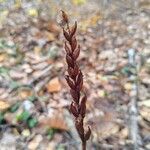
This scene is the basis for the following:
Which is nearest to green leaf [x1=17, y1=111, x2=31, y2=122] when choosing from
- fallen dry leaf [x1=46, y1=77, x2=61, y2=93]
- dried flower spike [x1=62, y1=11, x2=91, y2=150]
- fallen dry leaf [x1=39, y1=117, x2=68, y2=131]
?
fallen dry leaf [x1=39, y1=117, x2=68, y2=131]

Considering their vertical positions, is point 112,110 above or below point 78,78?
below

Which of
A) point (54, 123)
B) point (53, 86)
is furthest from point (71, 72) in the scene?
point (53, 86)

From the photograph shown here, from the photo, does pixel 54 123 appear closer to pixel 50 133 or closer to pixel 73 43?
pixel 50 133

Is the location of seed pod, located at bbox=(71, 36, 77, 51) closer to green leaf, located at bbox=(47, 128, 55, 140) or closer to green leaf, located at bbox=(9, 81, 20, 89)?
green leaf, located at bbox=(47, 128, 55, 140)

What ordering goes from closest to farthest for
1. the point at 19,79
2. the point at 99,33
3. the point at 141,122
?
1. the point at 141,122
2. the point at 19,79
3. the point at 99,33

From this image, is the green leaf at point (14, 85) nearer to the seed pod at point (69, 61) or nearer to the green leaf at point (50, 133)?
the green leaf at point (50, 133)

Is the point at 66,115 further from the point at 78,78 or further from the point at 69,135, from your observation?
the point at 78,78

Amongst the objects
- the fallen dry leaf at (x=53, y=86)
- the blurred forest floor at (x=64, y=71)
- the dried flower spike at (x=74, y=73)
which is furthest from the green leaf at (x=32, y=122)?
the dried flower spike at (x=74, y=73)

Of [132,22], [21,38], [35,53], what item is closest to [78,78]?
[35,53]
